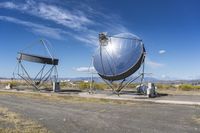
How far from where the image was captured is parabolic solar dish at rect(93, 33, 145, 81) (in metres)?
40.5

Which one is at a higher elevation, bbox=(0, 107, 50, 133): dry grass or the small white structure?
the small white structure

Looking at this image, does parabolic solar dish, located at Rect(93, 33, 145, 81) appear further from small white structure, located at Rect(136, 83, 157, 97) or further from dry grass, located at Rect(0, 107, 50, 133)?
dry grass, located at Rect(0, 107, 50, 133)

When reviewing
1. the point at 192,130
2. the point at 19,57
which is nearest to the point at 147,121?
the point at 192,130

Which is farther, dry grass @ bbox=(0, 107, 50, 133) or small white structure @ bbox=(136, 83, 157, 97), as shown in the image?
small white structure @ bbox=(136, 83, 157, 97)

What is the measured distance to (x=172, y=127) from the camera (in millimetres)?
16031

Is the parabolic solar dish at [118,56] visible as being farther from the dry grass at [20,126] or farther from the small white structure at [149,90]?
the dry grass at [20,126]

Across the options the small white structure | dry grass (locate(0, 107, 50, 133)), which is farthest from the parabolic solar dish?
dry grass (locate(0, 107, 50, 133))

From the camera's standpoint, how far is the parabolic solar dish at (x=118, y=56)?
133 ft

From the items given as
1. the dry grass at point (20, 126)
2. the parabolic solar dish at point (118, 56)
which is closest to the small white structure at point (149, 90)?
the parabolic solar dish at point (118, 56)

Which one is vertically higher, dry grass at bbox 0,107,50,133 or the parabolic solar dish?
the parabolic solar dish

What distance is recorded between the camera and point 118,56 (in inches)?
1652

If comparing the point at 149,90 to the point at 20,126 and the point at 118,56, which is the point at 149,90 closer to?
the point at 118,56

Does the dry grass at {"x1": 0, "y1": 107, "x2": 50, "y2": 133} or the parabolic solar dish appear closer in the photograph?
the dry grass at {"x1": 0, "y1": 107, "x2": 50, "y2": 133}

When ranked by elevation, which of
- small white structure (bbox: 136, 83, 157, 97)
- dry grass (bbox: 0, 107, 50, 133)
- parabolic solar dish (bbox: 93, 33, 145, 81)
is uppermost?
parabolic solar dish (bbox: 93, 33, 145, 81)
